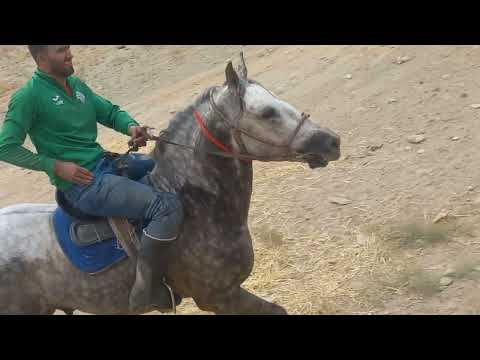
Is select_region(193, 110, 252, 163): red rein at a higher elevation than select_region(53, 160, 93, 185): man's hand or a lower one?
higher

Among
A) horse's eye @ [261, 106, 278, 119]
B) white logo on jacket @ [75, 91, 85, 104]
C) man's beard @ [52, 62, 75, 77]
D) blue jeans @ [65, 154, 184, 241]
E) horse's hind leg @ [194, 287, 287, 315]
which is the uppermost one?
man's beard @ [52, 62, 75, 77]

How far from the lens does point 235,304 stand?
15.6 ft

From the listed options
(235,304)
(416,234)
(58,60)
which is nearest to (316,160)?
(235,304)

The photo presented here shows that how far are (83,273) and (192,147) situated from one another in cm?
127

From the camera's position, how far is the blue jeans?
436 centimetres

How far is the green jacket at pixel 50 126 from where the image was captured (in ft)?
13.7

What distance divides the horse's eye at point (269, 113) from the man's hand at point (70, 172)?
4.27 ft

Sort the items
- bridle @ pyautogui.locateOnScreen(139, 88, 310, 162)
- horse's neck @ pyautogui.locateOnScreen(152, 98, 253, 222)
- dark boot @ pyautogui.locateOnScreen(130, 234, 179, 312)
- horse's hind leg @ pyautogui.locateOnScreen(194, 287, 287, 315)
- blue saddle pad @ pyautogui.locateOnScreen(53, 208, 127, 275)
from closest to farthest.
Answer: bridle @ pyautogui.locateOnScreen(139, 88, 310, 162), dark boot @ pyautogui.locateOnScreen(130, 234, 179, 312), horse's neck @ pyautogui.locateOnScreen(152, 98, 253, 222), blue saddle pad @ pyautogui.locateOnScreen(53, 208, 127, 275), horse's hind leg @ pyautogui.locateOnScreen(194, 287, 287, 315)

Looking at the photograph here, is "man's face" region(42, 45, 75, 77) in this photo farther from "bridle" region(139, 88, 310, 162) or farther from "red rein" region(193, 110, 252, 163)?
"red rein" region(193, 110, 252, 163)

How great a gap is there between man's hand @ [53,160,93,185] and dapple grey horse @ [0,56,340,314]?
0.55m

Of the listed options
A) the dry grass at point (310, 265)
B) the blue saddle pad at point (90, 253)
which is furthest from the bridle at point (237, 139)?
the dry grass at point (310, 265)

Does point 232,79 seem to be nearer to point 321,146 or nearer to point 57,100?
point 321,146

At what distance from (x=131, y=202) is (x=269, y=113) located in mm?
1146

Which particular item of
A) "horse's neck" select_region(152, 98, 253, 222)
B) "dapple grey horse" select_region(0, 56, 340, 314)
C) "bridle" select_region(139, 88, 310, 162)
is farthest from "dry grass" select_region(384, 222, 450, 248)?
"bridle" select_region(139, 88, 310, 162)
